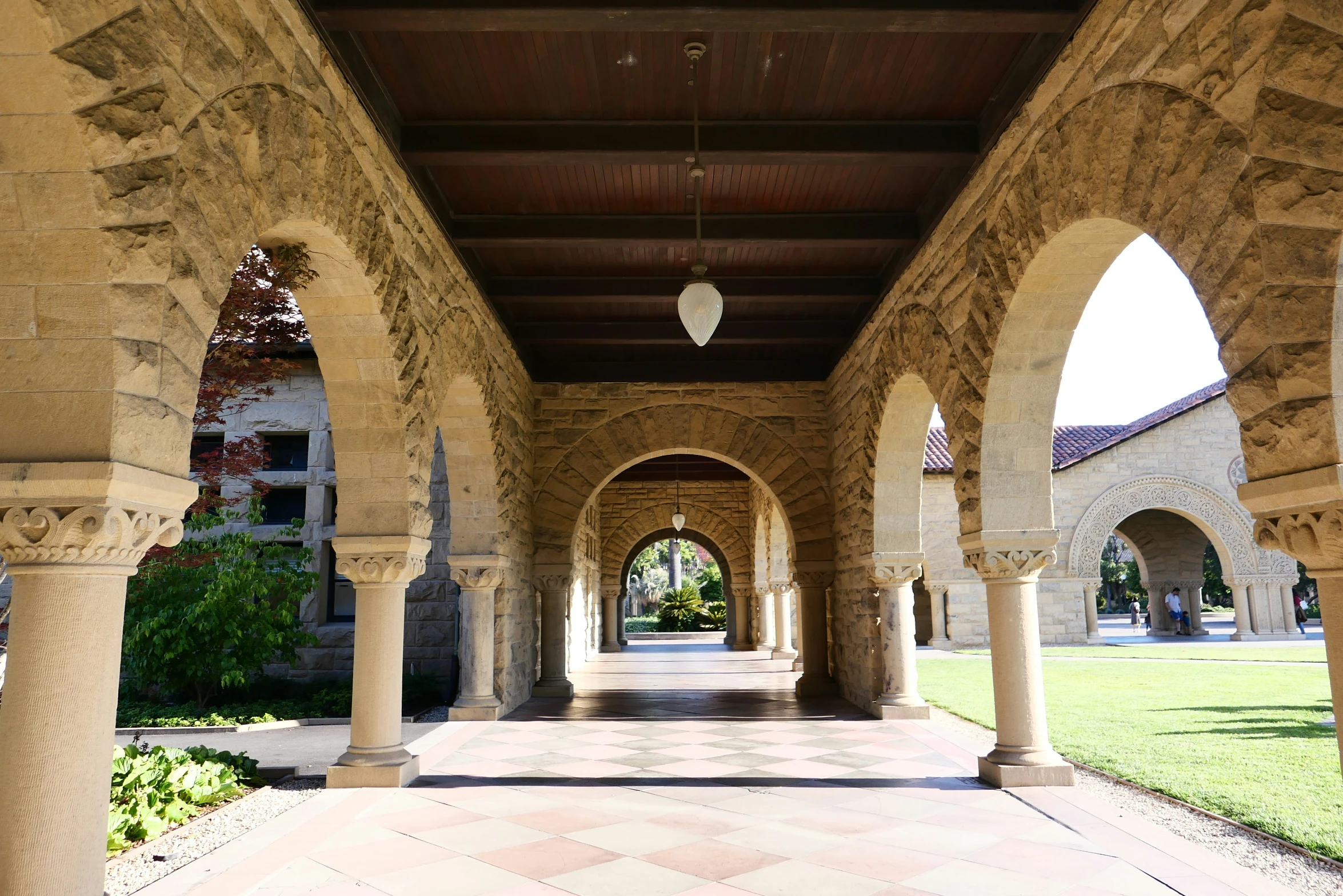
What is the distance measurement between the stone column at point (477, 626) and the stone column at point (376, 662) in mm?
2715

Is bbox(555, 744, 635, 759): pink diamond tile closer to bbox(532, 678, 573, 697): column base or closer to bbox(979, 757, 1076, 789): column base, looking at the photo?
bbox(979, 757, 1076, 789): column base

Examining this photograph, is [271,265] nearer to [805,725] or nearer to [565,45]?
[565,45]

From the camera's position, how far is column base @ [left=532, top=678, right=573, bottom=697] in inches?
412

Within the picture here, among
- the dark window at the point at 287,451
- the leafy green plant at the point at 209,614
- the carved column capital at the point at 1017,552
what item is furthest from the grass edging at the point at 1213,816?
the dark window at the point at 287,451

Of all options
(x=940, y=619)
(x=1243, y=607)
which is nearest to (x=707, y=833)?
(x=940, y=619)

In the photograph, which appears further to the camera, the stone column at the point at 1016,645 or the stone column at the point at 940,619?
the stone column at the point at 940,619

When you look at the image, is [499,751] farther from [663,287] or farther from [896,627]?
[663,287]

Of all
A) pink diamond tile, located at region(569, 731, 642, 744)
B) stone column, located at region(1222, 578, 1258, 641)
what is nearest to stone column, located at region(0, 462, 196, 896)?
pink diamond tile, located at region(569, 731, 642, 744)

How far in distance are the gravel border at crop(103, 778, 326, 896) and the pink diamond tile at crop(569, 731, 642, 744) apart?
225 cm

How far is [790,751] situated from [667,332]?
454cm

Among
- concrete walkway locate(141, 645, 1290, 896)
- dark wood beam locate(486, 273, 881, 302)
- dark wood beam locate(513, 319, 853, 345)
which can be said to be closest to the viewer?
concrete walkway locate(141, 645, 1290, 896)

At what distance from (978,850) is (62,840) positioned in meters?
3.58

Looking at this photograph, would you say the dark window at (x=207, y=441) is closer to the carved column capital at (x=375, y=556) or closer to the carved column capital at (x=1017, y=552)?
the carved column capital at (x=375, y=556)

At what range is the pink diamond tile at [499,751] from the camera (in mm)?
6605
